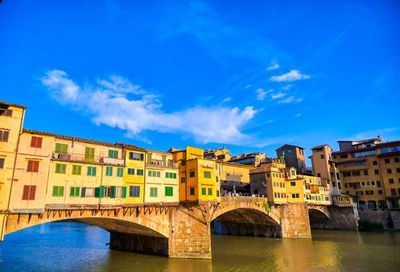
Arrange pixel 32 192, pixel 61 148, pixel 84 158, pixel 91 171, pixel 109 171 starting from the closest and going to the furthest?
pixel 32 192 → pixel 61 148 → pixel 91 171 → pixel 84 158 → pixel 109 171

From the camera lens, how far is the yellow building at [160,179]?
40.7m

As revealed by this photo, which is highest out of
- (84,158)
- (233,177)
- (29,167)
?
(233,177)

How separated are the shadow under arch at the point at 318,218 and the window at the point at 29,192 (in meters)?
74.4

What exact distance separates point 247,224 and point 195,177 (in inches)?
1365

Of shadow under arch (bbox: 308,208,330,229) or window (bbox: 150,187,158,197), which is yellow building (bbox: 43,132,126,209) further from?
shadow under arch (bbox: 308,208,330,229)

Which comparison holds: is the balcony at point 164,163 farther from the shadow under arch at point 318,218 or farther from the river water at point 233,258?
the shadow under arch at point 318,218

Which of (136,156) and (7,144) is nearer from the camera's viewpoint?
(7,144)

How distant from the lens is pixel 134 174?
39.1 meters

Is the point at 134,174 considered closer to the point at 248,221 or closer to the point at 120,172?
the point at 120,172

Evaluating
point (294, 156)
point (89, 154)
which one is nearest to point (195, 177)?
point (89, 154)

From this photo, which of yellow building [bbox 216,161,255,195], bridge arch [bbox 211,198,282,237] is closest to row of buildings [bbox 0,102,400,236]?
yellow building [bbox 216,161,255,195]

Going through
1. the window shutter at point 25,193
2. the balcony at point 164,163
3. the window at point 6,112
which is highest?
the window at point 6,112

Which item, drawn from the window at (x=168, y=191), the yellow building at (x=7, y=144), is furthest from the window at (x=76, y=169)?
the window at (x=168, y=191)

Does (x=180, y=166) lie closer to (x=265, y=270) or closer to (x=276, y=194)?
(x=265, y=270)
